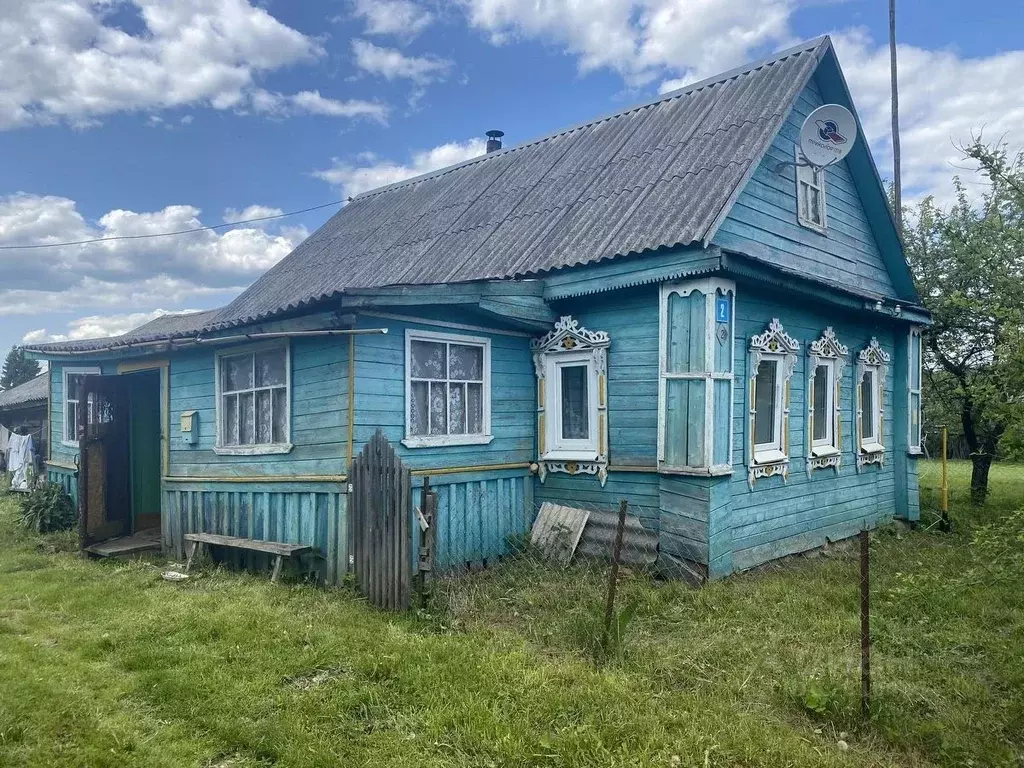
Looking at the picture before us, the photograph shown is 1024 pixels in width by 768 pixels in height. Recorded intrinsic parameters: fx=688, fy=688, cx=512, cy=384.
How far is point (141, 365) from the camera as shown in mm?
9680

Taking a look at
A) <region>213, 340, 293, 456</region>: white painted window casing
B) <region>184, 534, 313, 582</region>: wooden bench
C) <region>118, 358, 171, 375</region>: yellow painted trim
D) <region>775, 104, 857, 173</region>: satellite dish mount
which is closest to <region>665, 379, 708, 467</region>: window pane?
<region>775, 104, 857, 173</region>: satellite dish mount

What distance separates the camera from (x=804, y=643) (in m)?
5.07

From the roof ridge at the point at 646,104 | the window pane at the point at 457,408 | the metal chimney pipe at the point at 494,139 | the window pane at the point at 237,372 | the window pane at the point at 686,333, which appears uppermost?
the metal chimney pipe at the point at 494,139

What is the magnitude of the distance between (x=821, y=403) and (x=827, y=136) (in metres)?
3.44

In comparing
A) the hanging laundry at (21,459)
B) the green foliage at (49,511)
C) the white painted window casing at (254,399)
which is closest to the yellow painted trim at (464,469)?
the white painted window casing at (254,399)

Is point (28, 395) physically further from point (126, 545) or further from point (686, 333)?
point (686, 333)

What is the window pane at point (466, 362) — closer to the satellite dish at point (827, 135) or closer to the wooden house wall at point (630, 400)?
the wooden house wall at point (630, 400)

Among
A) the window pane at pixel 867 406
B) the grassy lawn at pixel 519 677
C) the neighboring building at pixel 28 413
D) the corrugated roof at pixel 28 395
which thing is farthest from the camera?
the corrugated roof at pixel 28 395

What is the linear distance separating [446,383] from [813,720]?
4.78 metres

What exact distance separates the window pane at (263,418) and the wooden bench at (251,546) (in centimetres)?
114

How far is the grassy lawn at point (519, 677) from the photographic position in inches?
141

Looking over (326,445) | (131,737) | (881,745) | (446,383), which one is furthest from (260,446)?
(881,745)

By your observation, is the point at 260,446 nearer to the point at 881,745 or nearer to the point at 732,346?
the point at 732,346

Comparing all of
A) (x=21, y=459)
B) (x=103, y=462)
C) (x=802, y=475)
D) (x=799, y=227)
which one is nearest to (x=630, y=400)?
(x=802, y=475)
